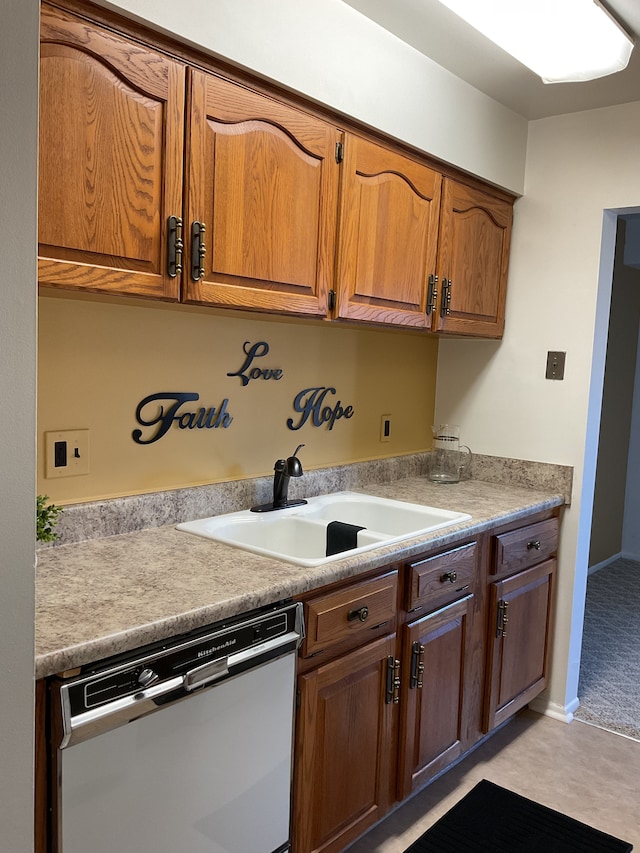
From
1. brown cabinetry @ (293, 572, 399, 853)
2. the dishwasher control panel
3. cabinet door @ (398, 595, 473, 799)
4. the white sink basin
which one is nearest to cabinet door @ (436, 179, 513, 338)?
the white sink basin

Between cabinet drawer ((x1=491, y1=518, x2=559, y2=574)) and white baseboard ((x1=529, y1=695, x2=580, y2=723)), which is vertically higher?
cabinet drawer ((x1=491, y1=518, x2=559, y2=574))

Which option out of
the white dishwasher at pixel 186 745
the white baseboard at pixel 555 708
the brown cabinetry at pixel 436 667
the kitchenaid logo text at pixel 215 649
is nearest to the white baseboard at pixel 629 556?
the white baseboard at pixel 555 708

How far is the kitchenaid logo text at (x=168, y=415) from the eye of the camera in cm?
198

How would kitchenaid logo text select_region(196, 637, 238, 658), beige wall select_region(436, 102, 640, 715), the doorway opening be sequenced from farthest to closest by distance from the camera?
1. the doorway opening
2. beige wall select_region(436, 102, 640, 715)
3. kitchenaid logo text select_region(196, 637, 238, 658)

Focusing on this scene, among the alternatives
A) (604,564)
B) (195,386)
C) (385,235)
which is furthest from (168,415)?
(604,564)

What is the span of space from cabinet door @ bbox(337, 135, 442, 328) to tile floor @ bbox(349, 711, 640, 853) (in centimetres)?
154

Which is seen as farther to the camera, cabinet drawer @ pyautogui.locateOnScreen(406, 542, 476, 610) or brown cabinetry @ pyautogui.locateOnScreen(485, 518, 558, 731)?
brown cabinetry @ pyautogui.locateOnScreen(485, 518, 558, 731)

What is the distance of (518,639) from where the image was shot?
8.59 feet

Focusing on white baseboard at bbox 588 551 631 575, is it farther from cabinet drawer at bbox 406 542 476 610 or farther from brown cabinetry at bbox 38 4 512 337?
brown cabinetry at bbox 38 4 512 337

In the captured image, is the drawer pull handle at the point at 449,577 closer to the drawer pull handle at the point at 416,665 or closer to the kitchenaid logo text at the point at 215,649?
the drawer pull handle at the point at 416,665

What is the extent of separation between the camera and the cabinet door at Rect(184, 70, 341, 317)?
169 cm

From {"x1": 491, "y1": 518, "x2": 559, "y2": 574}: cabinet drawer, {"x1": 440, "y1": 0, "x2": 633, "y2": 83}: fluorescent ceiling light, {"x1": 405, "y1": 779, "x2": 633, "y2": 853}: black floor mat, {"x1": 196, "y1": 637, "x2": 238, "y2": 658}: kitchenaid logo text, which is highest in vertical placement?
{"x1": 440, "y1": 0, "x2": 633, "y2": 83}: fluorescent ceiling light

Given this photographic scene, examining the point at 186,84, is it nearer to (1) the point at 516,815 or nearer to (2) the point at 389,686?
(2) the point at 389,686

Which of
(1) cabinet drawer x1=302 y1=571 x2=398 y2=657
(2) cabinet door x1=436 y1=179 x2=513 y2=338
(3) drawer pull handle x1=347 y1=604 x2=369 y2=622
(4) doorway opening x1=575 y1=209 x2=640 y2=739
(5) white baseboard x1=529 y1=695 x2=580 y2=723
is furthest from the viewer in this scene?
(4) doorway opening x1=575 y1=209 x2=640 y2=739
